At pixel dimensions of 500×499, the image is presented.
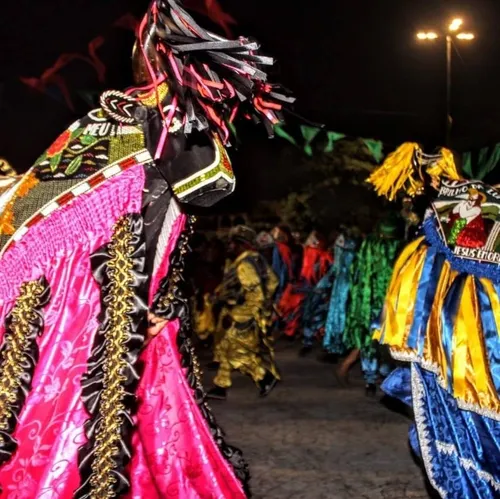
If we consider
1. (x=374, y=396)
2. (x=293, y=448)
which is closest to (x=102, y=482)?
(x=293, y=448)

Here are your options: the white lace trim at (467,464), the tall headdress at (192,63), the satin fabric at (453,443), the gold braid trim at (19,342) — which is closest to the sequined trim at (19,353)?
the gold braid trim at (19,342)

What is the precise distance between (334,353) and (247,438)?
3661 millimetres

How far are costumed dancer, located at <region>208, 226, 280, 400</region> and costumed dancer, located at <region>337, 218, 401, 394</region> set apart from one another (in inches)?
36.3

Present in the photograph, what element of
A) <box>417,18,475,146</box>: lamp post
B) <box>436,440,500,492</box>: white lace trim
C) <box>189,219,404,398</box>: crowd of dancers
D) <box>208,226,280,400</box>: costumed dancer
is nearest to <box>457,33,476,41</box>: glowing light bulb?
<box>417,18,475,146</box>: lamp post

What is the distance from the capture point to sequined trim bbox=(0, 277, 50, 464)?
243 centimetres

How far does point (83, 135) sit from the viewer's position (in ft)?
8.86

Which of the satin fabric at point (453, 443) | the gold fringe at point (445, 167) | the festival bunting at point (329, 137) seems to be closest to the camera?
the satin fabric at point (453, 443)

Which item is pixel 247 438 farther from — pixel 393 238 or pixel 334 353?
pixel 334 353

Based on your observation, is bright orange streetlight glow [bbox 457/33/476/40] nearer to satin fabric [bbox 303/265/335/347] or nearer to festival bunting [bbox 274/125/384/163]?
festival bunting [bbox 274/125/384/163]

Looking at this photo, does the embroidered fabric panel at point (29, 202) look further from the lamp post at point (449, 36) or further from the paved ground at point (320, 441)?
the lamp post at point (449, 36)

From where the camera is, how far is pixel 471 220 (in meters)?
3.77

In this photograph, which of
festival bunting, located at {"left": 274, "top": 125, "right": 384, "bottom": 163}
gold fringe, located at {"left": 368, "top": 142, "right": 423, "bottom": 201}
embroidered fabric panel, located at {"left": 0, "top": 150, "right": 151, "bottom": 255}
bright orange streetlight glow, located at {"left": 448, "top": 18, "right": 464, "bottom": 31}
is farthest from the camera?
bright orange streetlight glow, located at {"left": 448, "top": 18, "right": 464, "bottom": 31}

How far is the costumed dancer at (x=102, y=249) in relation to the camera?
Answer: 96.3 inches

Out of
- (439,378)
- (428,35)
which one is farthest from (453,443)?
(428,35)
